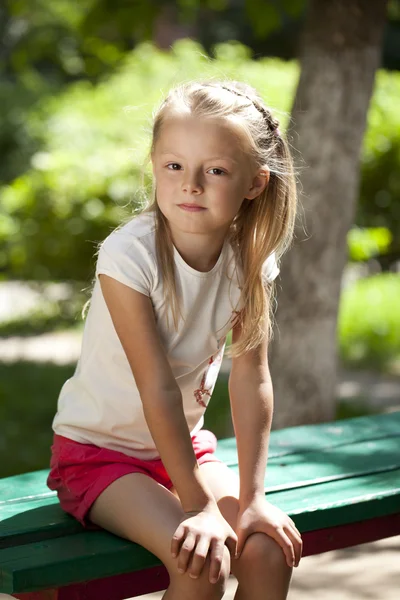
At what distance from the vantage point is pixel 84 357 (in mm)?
2652

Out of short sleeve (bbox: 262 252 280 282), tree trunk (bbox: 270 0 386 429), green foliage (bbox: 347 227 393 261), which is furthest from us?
green foliage (bbox: 347 227 393 261)

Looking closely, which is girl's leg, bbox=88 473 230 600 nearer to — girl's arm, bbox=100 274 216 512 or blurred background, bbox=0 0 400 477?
girl's arm, bbox=100 274 216 512

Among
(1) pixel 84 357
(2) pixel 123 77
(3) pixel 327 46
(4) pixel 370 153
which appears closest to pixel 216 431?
(3) pixel 327 46

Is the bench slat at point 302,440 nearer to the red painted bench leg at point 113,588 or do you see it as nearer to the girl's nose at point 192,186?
the red painted bench leg at point 113,588

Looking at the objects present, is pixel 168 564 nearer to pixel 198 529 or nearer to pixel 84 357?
pixel 198 529

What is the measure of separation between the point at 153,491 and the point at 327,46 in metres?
2.87

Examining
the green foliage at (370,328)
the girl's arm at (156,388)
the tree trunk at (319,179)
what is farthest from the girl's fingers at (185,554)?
the green foliage at (370,328)

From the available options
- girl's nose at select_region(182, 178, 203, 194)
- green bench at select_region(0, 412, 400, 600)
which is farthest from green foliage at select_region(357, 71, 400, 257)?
girl's nose at select_region(182, 178, 203, 194)

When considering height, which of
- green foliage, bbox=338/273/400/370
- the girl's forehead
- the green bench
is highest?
the girl's forehead

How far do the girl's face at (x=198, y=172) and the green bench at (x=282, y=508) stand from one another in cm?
79

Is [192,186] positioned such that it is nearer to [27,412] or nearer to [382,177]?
[27,412]

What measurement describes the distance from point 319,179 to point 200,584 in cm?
281

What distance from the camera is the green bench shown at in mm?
2258

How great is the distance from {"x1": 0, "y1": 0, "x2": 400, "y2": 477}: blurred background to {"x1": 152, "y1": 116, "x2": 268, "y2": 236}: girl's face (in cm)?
26
